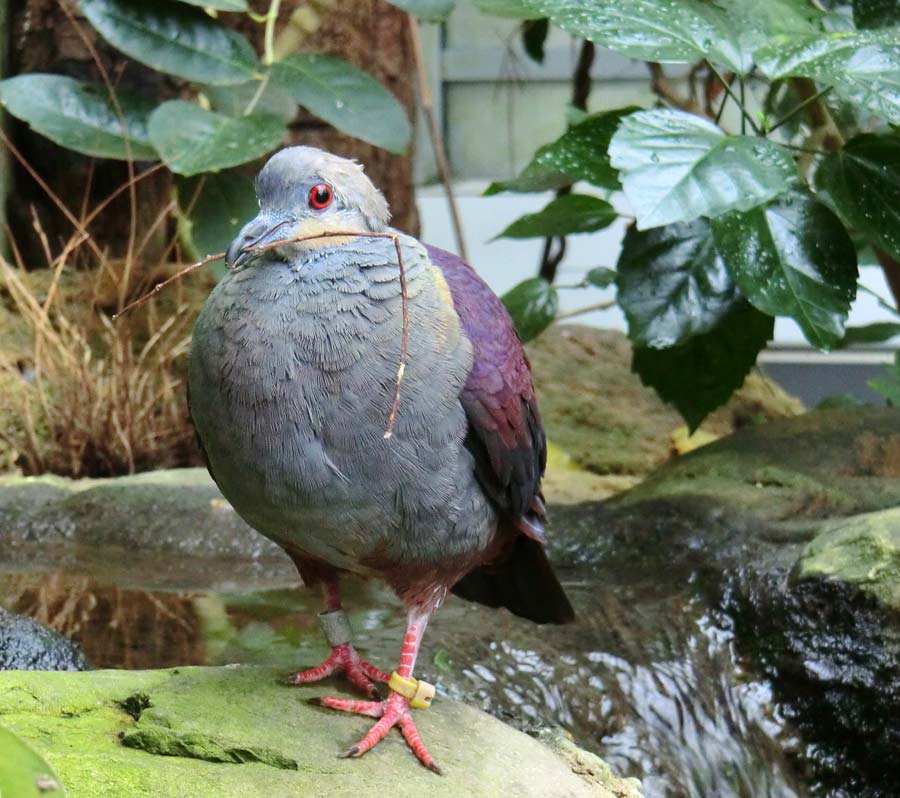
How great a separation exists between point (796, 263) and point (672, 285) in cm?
40

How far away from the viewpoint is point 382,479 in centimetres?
182

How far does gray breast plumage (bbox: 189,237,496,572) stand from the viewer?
70.4 inches

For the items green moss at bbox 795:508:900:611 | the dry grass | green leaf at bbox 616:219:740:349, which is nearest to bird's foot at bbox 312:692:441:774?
green moss at bbox 795:508:900:611

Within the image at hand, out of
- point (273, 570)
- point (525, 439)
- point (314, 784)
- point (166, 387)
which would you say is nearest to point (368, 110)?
point (166, 387)

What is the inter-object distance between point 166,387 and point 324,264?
7.85 ft

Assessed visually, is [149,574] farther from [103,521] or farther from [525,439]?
[525,439]

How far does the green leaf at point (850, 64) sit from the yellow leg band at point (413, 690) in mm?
1473

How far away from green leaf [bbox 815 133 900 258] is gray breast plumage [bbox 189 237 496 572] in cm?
144

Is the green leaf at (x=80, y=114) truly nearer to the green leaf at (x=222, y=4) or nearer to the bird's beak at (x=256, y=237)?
the green leaf at (x=222, y=4)

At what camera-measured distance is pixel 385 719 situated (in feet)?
6.35

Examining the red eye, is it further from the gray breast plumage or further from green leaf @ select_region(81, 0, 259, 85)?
green leaf @ select_region(81, 0, 259, 85)

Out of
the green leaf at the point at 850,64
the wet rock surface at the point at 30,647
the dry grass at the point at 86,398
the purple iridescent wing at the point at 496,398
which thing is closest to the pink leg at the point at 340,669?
the purple iridescent wing at the point at 496,398

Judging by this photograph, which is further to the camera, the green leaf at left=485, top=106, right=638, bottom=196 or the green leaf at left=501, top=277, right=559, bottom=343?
the green leaf at left=501, top=277, right=559, bottom=343

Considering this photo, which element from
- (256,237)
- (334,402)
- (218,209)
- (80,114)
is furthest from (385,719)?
(80,114)
